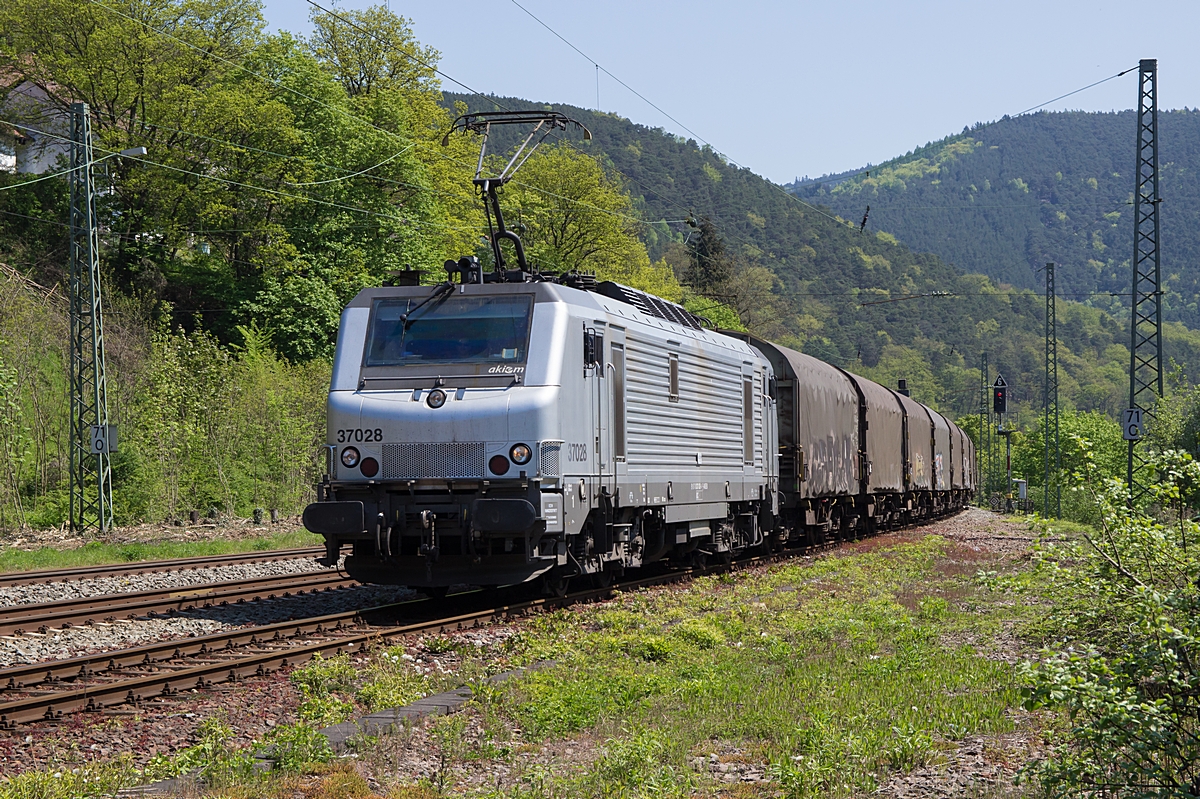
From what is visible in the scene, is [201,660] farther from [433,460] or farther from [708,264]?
[708,264]

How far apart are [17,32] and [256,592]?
35043 mm

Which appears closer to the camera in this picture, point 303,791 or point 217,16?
point 303,791

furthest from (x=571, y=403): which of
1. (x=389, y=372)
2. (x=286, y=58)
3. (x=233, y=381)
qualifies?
(x=286, y=58)

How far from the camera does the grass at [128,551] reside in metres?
20.2

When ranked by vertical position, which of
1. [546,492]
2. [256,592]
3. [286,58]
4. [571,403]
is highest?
[286,58]

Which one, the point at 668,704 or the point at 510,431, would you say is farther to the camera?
the point at 510,431

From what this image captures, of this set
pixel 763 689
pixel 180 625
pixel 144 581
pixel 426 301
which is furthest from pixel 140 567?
pixel 763 689

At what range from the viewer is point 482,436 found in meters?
12.5

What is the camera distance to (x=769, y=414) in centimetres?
2152

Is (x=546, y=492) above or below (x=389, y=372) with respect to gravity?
below

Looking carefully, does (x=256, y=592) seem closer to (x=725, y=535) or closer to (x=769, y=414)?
(x=725, y=535)

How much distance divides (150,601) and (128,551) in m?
7.77

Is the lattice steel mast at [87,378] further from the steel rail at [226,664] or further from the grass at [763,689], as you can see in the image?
the grass at [763,689]

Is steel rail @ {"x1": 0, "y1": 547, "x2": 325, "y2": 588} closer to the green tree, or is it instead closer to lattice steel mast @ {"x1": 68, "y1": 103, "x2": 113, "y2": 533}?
lattice steel mast @ {"x1": 68, "y1": 103, "x2": 113, "y2": 533}
